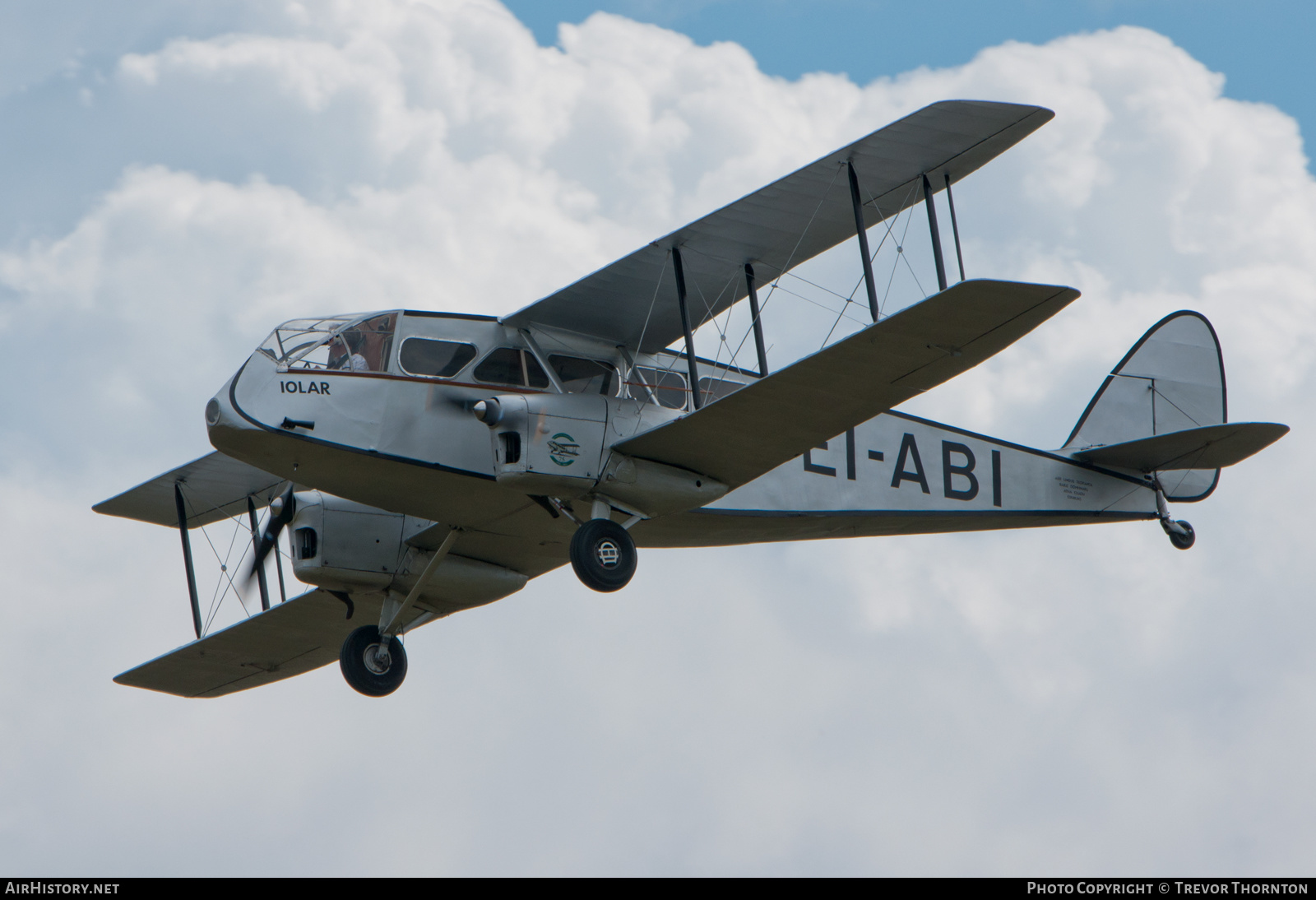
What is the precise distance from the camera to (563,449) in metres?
15.9

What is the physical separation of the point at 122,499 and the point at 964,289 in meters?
12.7

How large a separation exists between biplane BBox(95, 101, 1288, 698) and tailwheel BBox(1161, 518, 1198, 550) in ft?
0.13

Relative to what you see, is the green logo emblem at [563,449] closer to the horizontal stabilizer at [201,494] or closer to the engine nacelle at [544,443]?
the engine nacelle at [544,443]

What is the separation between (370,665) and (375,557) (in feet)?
3.94

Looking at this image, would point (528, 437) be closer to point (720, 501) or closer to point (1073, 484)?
point (720, 501)

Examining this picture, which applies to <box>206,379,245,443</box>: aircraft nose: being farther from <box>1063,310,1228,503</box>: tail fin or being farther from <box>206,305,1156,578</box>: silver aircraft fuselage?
<box>1063,310,1228,503</box>: tail fin

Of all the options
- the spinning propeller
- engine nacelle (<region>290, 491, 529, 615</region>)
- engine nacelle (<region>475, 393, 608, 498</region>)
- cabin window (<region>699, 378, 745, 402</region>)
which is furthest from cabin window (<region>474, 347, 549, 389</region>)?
the spinning propeller

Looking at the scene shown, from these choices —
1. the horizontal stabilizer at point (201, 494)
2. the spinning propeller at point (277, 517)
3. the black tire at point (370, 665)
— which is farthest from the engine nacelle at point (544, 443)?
the horizontal stabilizer at point (201, 494)

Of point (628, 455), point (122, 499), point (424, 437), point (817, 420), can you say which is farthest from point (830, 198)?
point (122, 499)

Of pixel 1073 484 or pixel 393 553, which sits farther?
pixel 1073 484

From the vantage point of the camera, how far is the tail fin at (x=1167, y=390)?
2161cm

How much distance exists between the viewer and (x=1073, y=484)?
2048cm

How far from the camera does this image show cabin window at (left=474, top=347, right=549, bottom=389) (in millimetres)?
16438
